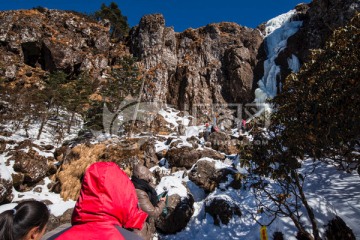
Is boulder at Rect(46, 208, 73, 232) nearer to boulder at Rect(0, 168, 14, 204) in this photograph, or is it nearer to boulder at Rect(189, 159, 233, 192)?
boulder at Rect(0, 168, 14, 204)

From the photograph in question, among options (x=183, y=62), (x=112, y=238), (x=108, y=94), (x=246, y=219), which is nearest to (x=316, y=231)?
(x=246, y=219)

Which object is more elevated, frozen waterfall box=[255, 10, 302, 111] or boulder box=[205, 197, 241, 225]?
frozen waterfall box=[255, 10, 302, 111]

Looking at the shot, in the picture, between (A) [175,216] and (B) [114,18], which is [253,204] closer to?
(A) [175,216]

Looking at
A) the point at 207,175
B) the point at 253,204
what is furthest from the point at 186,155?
the point at 253,204

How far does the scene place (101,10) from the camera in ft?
176

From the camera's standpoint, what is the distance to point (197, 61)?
1704 inches

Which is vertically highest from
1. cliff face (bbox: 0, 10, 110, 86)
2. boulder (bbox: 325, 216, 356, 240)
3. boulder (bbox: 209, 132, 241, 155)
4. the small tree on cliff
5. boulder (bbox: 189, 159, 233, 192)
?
the small tree on cliff

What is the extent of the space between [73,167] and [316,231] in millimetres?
14706

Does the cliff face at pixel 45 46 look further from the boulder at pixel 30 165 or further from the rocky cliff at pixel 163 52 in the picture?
the boulder at pixel 30 165

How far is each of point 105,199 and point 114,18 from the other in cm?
5910

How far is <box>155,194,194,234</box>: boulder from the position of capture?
410 inches

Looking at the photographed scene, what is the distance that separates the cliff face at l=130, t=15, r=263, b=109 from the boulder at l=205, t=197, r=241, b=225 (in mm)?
28020

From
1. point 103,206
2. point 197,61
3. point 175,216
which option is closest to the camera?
point 103,206

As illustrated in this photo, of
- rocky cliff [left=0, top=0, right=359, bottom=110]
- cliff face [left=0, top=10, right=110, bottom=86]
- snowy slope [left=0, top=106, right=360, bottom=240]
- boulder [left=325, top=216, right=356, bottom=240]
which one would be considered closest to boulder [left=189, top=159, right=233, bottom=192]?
snowy slope [left=0, top=106, right=360, bottom=240]
